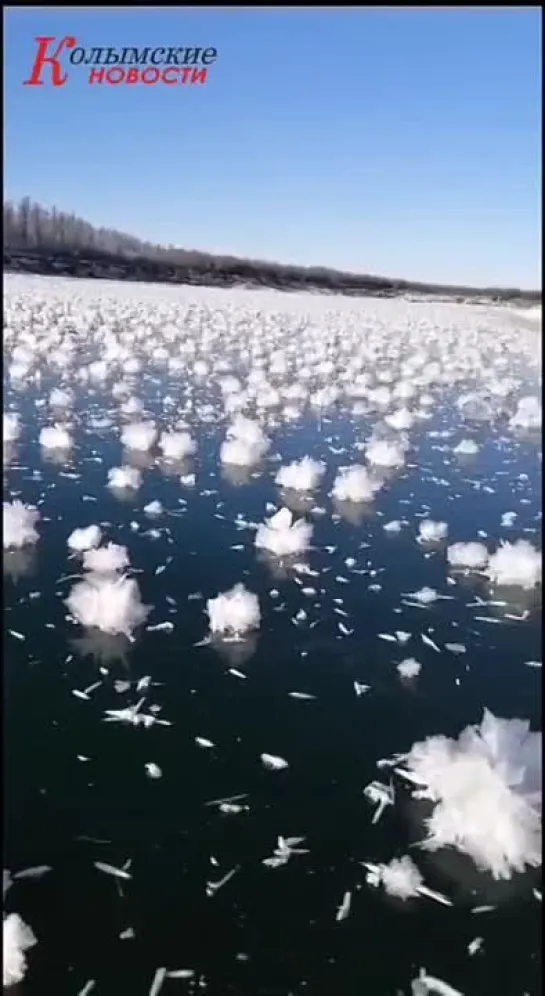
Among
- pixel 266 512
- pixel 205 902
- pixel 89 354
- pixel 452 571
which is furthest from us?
pixel 89 354

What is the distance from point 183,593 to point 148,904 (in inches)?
74.6

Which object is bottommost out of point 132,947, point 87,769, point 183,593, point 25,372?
point 132,947

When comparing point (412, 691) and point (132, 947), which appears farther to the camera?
point (412, 691)

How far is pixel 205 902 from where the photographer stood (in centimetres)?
215

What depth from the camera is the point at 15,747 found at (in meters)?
2.74

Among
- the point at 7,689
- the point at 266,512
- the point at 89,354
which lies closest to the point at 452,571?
the point at 266,512

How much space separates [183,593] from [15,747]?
132cm

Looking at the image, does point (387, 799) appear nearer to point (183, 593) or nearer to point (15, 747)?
point (15, 747)

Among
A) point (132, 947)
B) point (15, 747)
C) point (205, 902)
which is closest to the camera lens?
point (132, 947)

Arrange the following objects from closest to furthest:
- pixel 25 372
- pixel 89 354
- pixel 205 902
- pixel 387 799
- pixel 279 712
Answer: pixel 205 902 → pixel 387 799 → pixel 279 712 → pixel 25 372 → pixel 89 354

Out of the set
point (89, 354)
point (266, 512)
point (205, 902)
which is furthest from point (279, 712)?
point (89, 354)

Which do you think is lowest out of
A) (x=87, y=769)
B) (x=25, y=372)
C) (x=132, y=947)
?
(x=132, y=947)

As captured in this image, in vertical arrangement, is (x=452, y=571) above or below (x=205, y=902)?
above

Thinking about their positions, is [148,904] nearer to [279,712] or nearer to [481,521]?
[279,712]
